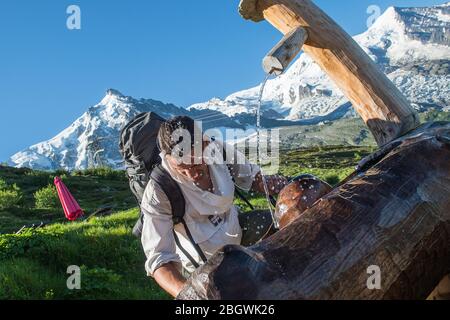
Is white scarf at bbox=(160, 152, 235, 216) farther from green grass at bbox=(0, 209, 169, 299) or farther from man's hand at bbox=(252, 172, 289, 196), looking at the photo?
green grass at bbox=(0, 209, 169, 299)

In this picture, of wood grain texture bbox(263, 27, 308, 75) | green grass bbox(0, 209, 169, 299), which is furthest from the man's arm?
green grass bbox(0, 209, 169, 299)

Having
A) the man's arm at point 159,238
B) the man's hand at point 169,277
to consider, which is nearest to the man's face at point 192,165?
the man's arm at point 159,238

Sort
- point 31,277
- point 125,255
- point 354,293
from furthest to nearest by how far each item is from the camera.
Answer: point 125,255, point 31,277, point 354,293

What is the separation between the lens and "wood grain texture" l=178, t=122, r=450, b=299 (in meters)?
2.41

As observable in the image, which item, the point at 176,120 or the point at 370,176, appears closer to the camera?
the point at 370,176

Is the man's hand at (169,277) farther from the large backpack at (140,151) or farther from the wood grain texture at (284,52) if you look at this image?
the wood grain texture at (284,52)

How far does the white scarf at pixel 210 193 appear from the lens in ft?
15.1

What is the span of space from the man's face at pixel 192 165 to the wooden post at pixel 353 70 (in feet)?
4.64
